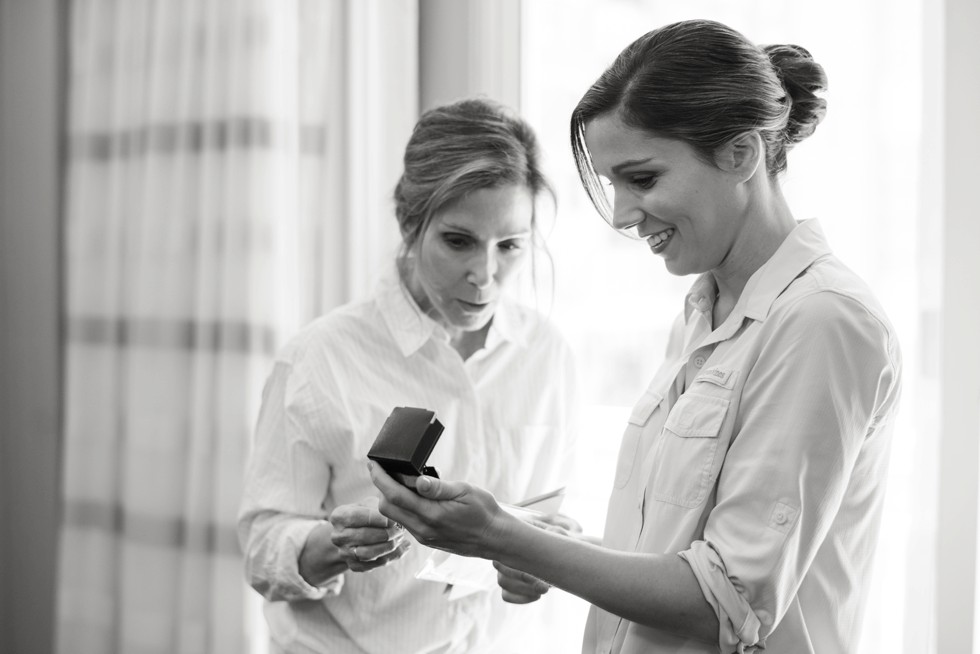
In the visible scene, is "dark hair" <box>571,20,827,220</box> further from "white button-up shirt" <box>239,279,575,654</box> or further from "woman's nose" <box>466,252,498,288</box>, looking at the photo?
"white button-up shirt" <box>239,279,575,654</box>

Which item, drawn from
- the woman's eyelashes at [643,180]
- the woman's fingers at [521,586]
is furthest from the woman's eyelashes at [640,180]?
the woman's fingers at [521,586]

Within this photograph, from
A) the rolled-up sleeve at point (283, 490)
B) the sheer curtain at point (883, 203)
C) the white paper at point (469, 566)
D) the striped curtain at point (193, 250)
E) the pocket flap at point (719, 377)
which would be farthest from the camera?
the striped curtain at point (193, 250)

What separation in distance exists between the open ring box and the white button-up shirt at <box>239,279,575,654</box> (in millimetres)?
409

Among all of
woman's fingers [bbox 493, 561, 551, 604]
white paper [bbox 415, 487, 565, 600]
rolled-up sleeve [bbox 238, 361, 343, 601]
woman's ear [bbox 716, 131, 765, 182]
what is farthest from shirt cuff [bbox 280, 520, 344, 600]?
woman's ear [bbox 716, 131, 765, 182]

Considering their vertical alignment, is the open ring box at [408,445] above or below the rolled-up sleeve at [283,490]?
above

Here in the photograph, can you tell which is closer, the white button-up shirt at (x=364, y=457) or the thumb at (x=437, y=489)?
the thumb at (x=437, y=489)

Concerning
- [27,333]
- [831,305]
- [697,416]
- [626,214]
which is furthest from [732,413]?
[27,333]

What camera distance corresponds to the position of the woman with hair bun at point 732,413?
0.97 m

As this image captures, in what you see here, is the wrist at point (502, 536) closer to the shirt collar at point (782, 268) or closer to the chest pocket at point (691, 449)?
the chest pocket at point (691, 449)

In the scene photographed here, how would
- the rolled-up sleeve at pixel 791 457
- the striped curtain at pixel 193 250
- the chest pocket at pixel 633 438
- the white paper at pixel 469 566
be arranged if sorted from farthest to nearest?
1. the striped curtain at pixel 193 250
2. the white paper at pixel 469 566
3. the chest pocket at pixel 633 438
4. the rolled-up sleeve at pixel 791 457

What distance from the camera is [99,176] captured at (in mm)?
2480

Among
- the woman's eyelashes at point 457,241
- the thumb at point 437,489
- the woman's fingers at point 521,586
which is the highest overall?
the woman's eyelashes at point 457,241

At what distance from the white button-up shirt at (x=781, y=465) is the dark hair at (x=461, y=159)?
1.78ft

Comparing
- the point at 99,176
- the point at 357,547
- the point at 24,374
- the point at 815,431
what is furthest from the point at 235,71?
the point at 815,431
